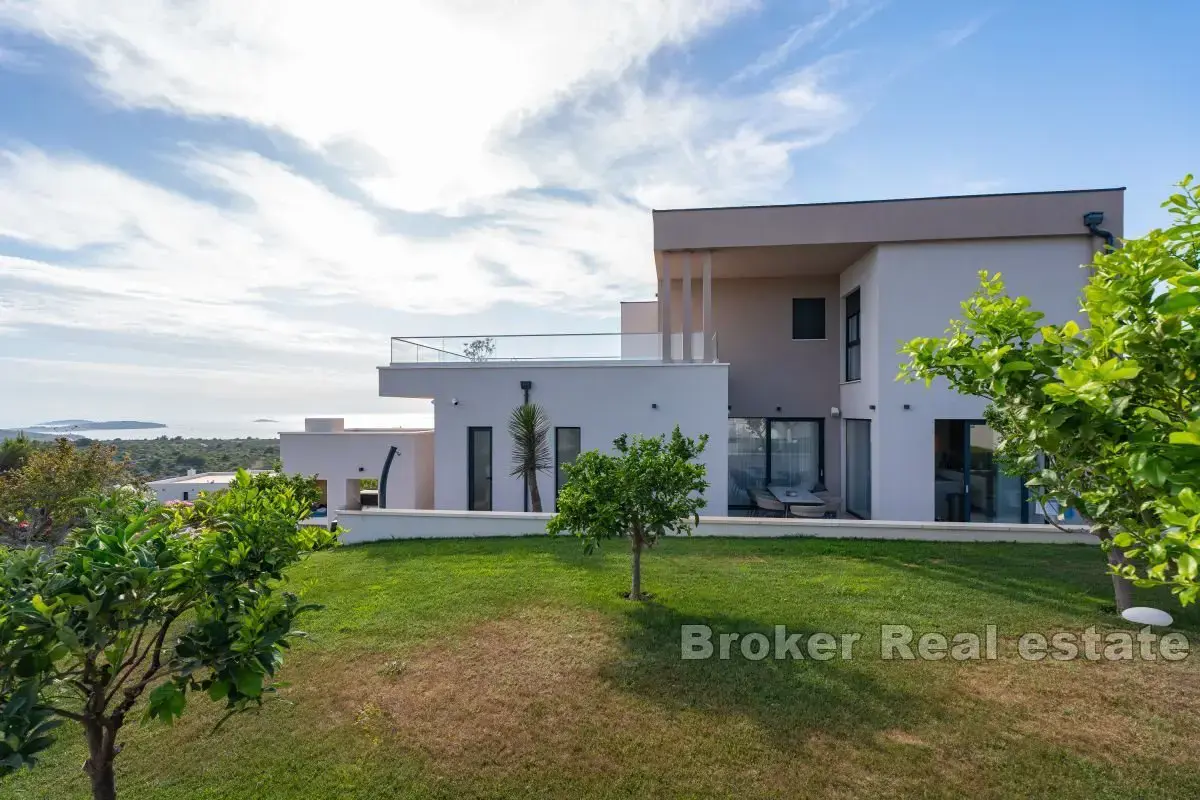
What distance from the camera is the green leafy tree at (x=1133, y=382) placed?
1.52 metres

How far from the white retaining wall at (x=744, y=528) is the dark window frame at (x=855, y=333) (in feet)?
12.9

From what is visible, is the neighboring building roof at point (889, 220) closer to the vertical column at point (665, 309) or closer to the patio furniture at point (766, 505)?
the vertical column at point (665, 309)

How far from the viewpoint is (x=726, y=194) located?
12086 millimetres

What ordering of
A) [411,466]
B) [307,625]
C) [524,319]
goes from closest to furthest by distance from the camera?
[307,625]
[524,319]
[411,466]

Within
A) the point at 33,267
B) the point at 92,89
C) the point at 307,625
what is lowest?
the point at 307,625

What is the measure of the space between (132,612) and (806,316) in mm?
14023

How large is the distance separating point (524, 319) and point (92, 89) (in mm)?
7856

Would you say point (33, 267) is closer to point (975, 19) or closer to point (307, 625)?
point (307, 625)

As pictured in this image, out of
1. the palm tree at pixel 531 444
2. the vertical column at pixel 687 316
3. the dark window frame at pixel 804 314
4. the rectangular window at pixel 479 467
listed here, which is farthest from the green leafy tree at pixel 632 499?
the dark window frame at pixel 804 314

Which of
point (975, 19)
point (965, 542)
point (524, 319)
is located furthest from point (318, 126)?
point (965, 542)

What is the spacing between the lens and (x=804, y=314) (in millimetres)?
13711

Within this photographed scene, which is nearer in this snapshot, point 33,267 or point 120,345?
point 33,267

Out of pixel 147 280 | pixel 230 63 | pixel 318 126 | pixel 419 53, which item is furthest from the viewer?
pixel 147 280

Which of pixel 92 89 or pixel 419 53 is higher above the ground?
pixel 419 53
